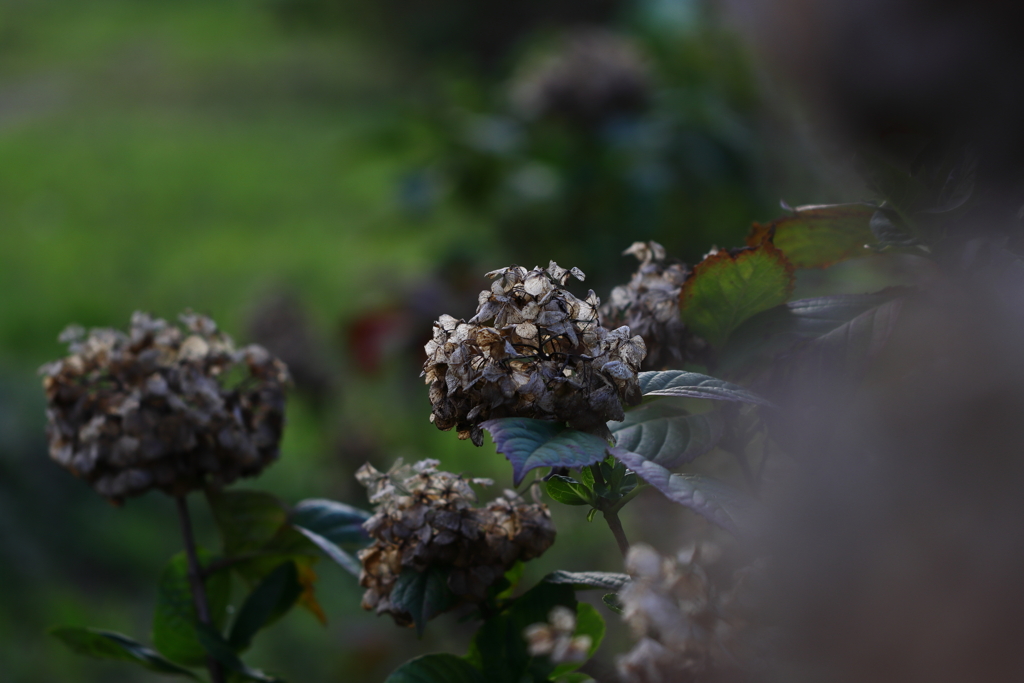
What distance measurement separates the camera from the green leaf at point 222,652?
19.9 inches

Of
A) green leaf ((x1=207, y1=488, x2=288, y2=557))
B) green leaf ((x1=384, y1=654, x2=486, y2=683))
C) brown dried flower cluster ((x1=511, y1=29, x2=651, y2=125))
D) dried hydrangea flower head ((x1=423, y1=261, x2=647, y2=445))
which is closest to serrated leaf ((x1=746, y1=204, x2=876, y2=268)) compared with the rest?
dried hydrangea flower head ((x1=423, y1=261, x2=647, y2=445))

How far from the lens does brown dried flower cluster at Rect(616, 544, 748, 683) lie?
0.88ft

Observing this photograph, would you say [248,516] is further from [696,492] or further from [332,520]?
[696,492]

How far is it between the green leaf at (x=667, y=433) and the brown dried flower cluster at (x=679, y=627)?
79 mm

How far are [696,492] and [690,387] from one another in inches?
2.0

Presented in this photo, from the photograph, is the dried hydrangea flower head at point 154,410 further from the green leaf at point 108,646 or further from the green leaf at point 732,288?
the green leaf at point 732,288

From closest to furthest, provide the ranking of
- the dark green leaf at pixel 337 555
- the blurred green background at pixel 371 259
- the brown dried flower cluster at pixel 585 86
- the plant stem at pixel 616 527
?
the plant stem at pixel 616 527, the dark green leaf at pixel 337 555, the blurred green background at pixel 371 259, the brown dried flower cluster at pixel 585 86

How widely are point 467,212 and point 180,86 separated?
5309 millimetres

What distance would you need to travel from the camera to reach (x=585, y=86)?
199cm

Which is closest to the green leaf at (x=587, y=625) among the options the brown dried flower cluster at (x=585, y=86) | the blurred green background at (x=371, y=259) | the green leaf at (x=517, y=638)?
the green leaf at (x=517, y=638)

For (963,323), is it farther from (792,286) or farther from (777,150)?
(777,150)

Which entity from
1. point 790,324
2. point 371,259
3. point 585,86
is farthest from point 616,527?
point 371,259

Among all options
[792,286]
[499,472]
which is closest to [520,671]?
[792,286]

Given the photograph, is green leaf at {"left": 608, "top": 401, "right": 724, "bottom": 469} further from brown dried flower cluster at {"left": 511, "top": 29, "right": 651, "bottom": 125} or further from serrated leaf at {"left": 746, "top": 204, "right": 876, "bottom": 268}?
brown dried flower cluster at {"left": 511, "top": 29, "right": 651, "bottom": 125}
